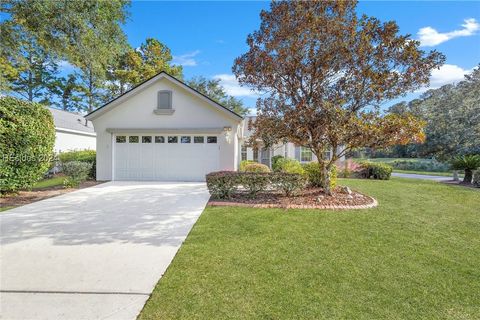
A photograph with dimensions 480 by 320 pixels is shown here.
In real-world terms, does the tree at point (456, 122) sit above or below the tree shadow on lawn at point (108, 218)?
above

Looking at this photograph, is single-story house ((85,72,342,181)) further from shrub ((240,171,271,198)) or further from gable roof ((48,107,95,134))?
gable roof ((48,107,95,134))

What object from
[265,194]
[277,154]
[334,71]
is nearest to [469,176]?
[277,154]

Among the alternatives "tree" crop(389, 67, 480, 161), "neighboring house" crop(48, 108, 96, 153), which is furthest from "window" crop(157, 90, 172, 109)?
"tree" crop(389, 67, 480, 161)

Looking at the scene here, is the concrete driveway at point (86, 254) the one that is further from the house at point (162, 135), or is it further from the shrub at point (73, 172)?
the house at point (162, 135)

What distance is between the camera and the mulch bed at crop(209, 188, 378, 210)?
745 cm

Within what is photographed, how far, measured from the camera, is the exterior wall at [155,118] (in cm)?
1277

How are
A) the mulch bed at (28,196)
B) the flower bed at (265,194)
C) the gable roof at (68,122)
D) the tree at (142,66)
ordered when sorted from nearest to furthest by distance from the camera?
1. the flower bed at (265,194)
2. the mulch bed at (28,196)
3. the gable roof at (68,122)
4. the tree at (142,66)

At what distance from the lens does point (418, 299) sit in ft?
9.80

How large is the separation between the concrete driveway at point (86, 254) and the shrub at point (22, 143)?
1.95 metres

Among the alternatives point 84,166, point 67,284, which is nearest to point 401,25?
point 67,284

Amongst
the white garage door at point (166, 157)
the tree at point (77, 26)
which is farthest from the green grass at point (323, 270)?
the tree at point (77, 26)

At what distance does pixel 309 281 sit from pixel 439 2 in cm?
1142

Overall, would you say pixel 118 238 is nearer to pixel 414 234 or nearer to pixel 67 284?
pixel 67 284

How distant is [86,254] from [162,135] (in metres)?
9.35
